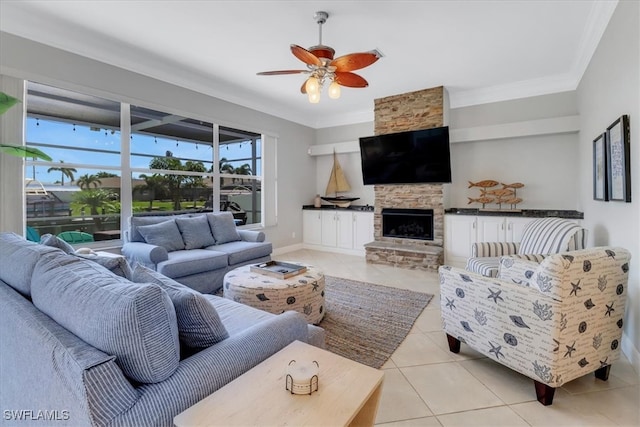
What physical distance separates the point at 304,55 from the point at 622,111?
8.33 feet

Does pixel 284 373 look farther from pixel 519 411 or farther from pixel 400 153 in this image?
pixel 400 153

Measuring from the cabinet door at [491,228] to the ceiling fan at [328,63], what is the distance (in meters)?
2.85

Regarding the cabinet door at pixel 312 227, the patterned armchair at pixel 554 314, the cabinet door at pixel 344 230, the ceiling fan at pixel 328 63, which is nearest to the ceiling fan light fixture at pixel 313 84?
the ceiling fan at pixel 328 63

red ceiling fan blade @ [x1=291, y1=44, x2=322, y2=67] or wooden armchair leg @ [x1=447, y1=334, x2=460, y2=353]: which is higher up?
red ceiling fan blade @ [x1=291, y1=44, x2=322, y2=67]

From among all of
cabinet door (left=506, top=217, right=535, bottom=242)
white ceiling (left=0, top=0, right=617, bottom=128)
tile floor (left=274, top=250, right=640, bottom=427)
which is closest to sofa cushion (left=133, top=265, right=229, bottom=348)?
tile floor (left=274, top=250, right=640, bottom=427)

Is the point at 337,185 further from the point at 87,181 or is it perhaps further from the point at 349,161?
the point at 87,181

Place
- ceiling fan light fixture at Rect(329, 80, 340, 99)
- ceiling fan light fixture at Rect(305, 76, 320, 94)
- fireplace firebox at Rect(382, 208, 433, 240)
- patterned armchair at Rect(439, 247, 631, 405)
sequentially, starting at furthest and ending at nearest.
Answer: fireplace firebox at Rect(382, 208, 433, 240)
ceiling fan light fixture at Rect(329, 80, 340, 99)
ceiling fan light fixture at Rect(305, 76, 320, 94)
patterned armchair at Rect(439, 247, 631, 405)

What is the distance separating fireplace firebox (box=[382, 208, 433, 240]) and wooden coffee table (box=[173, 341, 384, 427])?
4.26 m

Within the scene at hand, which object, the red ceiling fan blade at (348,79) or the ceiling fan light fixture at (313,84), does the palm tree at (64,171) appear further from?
the red ceiling fan blade at (348,79)

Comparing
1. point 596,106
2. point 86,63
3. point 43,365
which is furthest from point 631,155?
point 86,63

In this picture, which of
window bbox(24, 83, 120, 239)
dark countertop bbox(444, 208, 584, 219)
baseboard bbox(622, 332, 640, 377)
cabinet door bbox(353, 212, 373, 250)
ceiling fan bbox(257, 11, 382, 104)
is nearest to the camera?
baseboard bbox(622, 332, 640, 377)

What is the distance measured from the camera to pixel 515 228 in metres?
4.29

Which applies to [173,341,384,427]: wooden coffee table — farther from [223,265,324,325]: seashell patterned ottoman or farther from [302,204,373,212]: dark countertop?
[302,204,373,212]: dark countertop

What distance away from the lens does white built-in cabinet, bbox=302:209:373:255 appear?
19.0 ft
